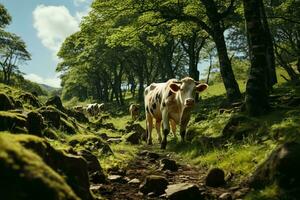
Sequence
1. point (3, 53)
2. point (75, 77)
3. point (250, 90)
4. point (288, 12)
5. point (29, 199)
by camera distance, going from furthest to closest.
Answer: point (75, 77) → point (3, 53) → point (288, 12) → point (250, 90) → point (29, 199)

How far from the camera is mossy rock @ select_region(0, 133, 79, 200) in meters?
3.96

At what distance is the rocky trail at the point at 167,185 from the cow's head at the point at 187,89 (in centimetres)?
425

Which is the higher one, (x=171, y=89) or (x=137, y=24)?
(x=137, y=24)

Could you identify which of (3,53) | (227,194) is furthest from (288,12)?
(3,53)

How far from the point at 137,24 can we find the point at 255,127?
16.0 meters

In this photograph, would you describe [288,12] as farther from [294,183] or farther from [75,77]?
[75,77]

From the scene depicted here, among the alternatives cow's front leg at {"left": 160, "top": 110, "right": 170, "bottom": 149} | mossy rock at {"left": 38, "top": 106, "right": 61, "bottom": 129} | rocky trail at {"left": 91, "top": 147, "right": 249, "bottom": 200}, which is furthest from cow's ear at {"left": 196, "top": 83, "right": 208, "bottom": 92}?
mossy rock at {"left": 38, "top": 106, "right": 61, "bottom": 129}

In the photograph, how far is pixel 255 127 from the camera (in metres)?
12.2

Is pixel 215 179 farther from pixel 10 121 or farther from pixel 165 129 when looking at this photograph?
pixel 165 129

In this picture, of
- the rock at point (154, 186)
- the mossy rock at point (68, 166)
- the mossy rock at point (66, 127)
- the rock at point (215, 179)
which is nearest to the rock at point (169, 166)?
the rock at point (215, 179)

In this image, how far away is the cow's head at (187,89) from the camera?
49.4 feet

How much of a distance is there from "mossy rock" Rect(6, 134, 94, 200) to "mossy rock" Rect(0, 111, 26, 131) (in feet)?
6.75

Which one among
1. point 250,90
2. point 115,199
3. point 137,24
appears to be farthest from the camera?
point 137,24

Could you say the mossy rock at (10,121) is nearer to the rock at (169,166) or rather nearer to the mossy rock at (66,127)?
the rock at (169,166)
